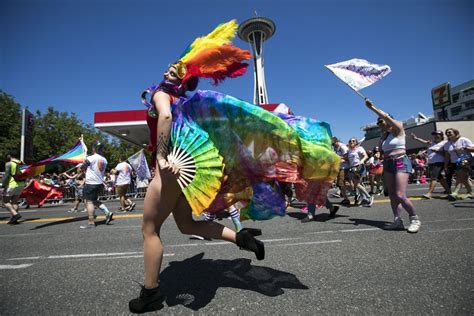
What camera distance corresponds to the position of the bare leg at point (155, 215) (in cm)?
192

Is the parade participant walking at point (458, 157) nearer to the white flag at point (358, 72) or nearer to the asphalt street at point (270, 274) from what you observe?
the asphalt street at point (270, 274)

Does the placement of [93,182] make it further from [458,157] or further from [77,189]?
[458,157]

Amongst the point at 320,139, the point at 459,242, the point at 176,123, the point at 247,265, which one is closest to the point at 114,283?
the point at 247,265

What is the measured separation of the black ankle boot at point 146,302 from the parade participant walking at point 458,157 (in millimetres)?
8137

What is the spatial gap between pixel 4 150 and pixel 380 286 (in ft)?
118

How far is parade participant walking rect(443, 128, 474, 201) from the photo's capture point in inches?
267

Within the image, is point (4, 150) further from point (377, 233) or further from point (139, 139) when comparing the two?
point (377, 233)

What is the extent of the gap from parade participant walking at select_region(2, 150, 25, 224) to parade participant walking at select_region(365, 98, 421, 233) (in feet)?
28.0

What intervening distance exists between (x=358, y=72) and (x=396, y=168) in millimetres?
1655

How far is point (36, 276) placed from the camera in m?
2.80

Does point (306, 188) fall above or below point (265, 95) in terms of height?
below

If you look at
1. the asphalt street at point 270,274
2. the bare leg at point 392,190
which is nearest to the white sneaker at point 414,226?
the asphalt street at point 270,274

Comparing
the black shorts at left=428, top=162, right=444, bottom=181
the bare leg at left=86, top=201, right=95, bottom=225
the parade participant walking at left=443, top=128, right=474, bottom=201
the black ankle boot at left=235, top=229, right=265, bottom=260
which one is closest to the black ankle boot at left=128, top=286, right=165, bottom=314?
the black ankle boot at left=235, top=229, right=265, bottom=260

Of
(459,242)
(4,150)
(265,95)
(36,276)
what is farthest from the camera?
(265,95)
